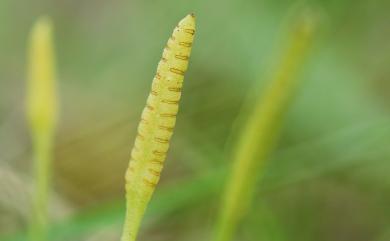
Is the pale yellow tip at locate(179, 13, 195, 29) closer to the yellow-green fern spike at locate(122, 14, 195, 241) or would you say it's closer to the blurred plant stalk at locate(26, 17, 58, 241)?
the yellow-green fern spike at locate(122, 14, 195, 241)

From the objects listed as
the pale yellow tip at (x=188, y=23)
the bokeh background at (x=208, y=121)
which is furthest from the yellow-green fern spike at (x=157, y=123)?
the bokeh background at (x=208, y=121)

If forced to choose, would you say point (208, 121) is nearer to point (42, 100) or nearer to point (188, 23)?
point (42, 100)

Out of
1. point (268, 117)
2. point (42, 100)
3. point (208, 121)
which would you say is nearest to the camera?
point (268, 117)

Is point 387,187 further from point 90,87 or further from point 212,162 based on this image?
point 90,87

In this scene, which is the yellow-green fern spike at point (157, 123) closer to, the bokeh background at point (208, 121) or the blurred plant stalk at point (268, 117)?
the blurred plant stalk at point (268, 117)

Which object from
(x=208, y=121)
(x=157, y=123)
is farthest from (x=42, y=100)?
(x=208, y=121)

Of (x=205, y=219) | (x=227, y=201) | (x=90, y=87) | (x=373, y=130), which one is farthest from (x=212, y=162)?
(x=227, y=201)

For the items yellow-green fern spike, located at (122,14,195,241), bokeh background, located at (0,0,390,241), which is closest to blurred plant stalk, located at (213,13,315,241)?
yellow-green fern spike, located at (122,14,195,241)
